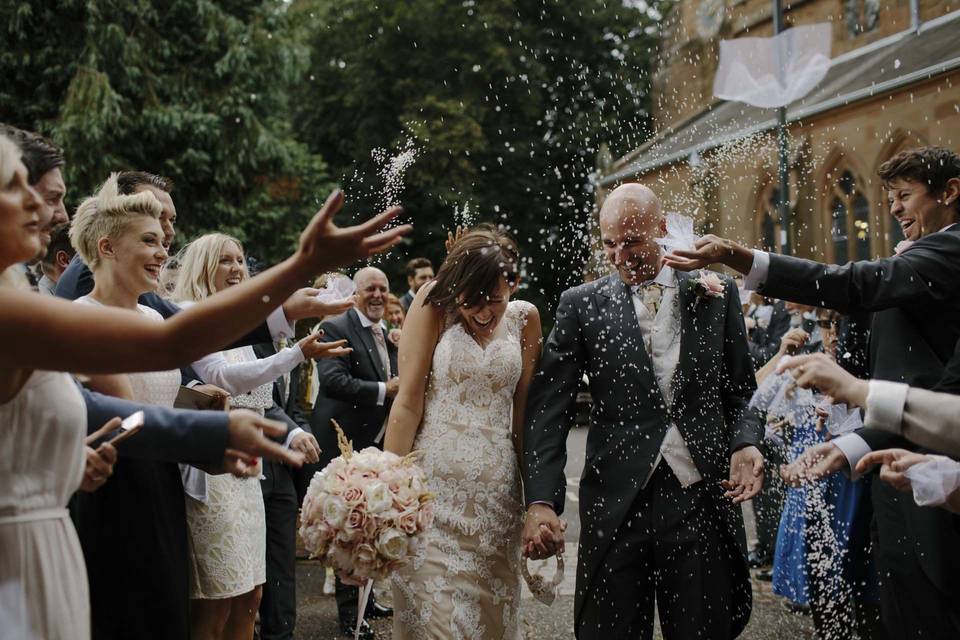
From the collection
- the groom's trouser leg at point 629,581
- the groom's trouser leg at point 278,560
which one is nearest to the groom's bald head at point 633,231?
the groom's trouser leg at point 629,581

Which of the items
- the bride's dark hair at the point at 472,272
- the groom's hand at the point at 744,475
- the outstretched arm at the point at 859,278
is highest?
the bride's dark hair at the point at 472,272

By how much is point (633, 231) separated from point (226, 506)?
2.35 metres

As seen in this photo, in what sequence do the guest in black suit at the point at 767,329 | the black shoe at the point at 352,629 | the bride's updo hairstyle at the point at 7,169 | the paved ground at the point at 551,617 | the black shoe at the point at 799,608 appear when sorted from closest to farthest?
1. the bride's updo hairstyle at the point at 7,169
2. the paved ground at the point at 551,617
3. the black shoe at the point at 352,629
4. the black shoe at the point at 799,608
5. the guest in black suit at the point at 767,329

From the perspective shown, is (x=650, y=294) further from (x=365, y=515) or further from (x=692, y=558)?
(x=365, y=515)

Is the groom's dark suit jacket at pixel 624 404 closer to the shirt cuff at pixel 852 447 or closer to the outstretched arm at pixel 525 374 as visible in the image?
the outstretched arm at pixel 525 374

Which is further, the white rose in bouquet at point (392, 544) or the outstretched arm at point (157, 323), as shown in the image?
the white rose in bouquet at point (392, 544)

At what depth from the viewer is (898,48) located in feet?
73.4

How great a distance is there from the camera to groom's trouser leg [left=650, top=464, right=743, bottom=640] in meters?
4.00

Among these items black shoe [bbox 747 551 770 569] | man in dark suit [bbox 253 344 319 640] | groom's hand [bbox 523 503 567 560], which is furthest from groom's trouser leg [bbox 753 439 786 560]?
groom's hand [bbox 523 503 567 560]

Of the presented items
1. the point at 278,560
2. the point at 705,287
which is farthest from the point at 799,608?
the point at 705,287

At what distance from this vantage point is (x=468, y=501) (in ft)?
14.4

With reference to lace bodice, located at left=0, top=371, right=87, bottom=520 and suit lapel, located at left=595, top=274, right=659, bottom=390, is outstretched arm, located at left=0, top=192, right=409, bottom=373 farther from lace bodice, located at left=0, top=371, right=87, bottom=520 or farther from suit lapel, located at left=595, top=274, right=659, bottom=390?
suit lapel, located at left=595, top=274, right=659, bottom=390

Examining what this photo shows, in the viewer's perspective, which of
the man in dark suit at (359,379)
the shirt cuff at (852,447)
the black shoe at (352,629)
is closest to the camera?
the shirt cuff at (852,447)

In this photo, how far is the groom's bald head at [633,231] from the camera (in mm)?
4219
